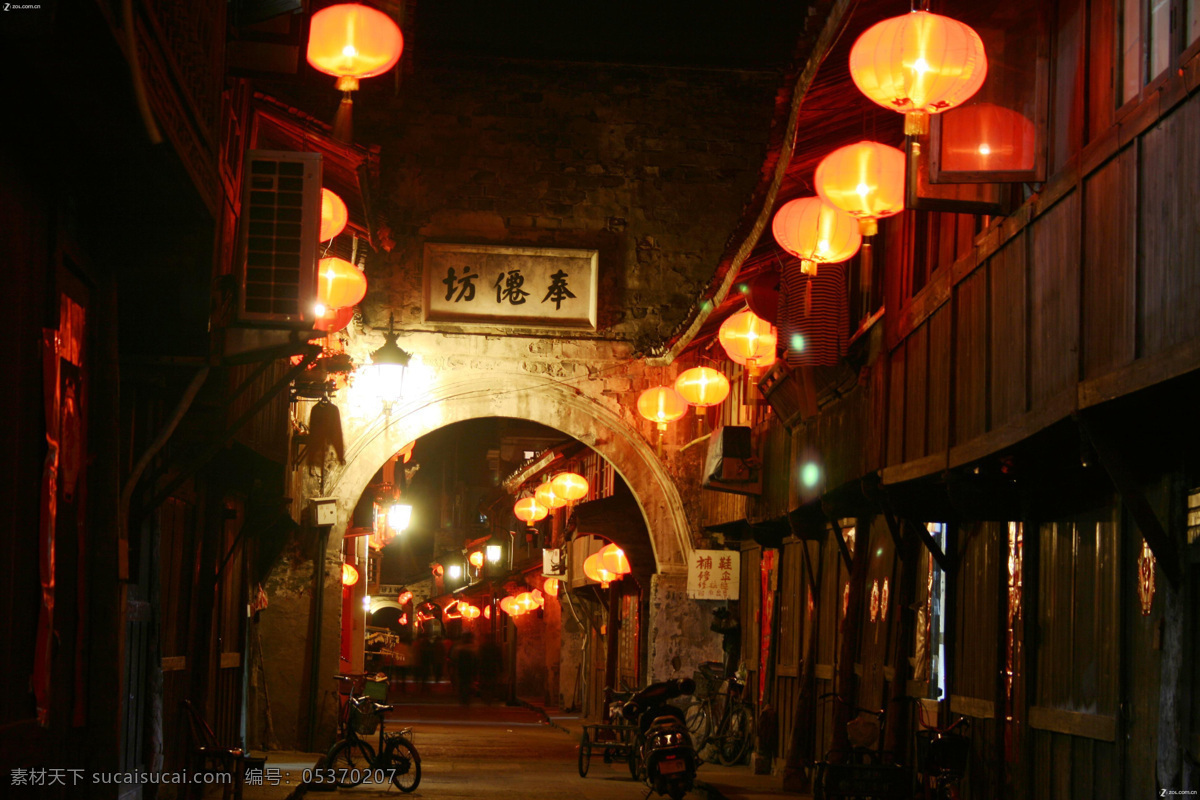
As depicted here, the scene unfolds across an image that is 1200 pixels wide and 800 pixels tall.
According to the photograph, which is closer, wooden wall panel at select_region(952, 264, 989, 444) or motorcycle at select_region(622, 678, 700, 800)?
wooden wall panel at select_region(952, 264, 989, 444)

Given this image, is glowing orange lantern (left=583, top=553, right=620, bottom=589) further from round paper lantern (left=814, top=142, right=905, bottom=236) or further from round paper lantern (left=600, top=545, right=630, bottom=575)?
round paper lantern (left=814, top=142, right=905, bottom=236)

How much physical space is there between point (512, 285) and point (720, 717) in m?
8.11

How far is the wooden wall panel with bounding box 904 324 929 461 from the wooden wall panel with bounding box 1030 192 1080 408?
8.71 ft

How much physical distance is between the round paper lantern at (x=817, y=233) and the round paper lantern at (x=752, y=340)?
158 inches

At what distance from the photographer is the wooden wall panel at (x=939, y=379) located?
33.2 ft

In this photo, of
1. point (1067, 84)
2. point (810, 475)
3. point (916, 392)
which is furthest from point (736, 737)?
point (1067, 84)

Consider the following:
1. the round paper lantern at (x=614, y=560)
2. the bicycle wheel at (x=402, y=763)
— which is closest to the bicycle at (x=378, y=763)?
the bicycle wheel at (x=402, y=763)

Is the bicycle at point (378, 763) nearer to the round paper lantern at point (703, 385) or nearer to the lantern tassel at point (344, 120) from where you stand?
the round paper lantern at point (703, 385)

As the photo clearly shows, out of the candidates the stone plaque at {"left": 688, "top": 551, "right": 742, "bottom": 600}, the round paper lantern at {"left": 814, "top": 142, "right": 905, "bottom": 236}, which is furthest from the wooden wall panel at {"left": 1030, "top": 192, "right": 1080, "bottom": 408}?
the stone plaque at {"left": 688, "top": 551, "right": 742, "bottom": 600}

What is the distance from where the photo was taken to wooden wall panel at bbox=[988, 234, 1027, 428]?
834cm

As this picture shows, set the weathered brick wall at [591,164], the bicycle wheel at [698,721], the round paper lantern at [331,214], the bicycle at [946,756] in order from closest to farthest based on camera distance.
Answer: the bicycle at [946,756] → the round paper lantern at [331,214] → the bicycle wheel at [698,721] → the weathered brick wall at [591,164]

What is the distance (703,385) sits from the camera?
18953 mm

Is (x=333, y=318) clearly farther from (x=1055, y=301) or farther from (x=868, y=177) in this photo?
(x=1055, y=301)

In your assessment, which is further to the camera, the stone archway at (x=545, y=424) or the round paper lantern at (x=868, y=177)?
the stone archway at (x=545, y=424)
